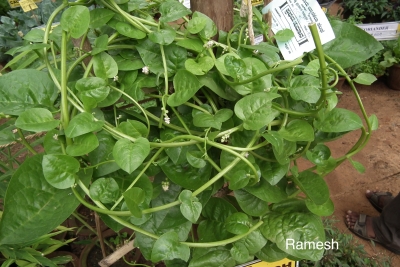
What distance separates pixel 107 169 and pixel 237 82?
24 centimetres

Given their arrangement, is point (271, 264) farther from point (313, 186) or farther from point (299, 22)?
point (299, 22)

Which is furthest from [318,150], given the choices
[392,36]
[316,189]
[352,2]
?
[352,2]

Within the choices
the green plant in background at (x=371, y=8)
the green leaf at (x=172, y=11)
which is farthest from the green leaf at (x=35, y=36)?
the green plant in background at (x=371, y=8)

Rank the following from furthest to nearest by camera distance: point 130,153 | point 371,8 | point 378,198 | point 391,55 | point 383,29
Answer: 1. point 371,8
2. point 391,55
3. point 383,29
4. point 378,198
5. point 130,153

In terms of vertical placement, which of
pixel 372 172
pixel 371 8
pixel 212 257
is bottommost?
pixel 372 172

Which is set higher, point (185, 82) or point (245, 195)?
point (185, 82)

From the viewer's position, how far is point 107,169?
50cm

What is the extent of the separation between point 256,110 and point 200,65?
0.39 feet

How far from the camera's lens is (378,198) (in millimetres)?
1699

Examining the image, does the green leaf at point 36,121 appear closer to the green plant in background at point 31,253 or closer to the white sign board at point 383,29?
the green plant in background at point 31,253

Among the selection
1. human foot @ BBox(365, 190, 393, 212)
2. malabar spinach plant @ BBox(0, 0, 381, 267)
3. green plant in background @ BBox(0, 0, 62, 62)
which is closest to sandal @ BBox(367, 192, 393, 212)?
human foot @ BBox(365, 190, 393, 212)

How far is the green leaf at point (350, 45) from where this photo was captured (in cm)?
62

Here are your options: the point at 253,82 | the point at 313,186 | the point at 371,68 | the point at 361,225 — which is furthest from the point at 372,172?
the point at 253,82

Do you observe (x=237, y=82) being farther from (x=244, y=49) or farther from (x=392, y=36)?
(x=392, y=36)
